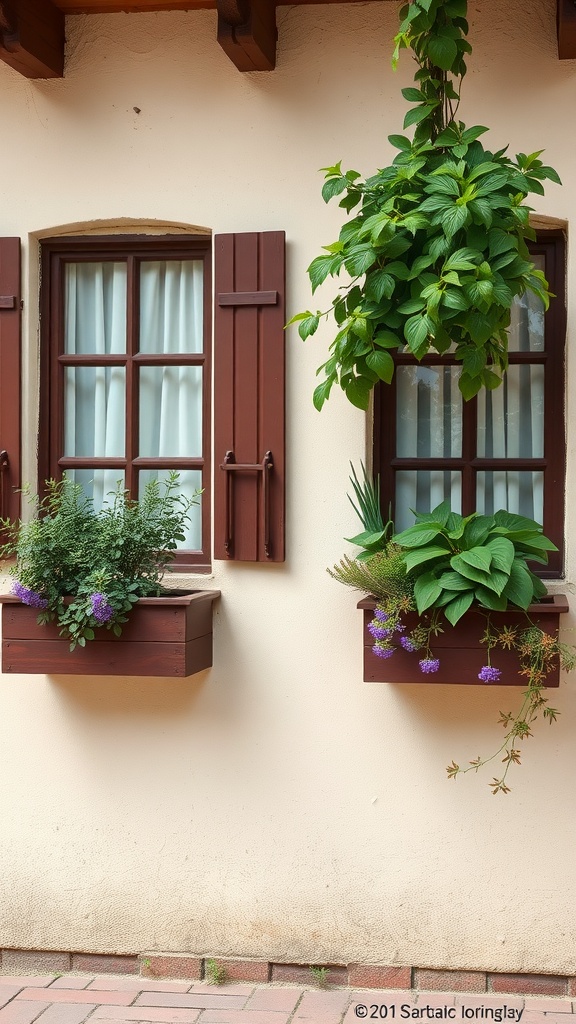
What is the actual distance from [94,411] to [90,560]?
30.8 inches

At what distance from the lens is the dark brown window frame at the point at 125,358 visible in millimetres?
3959

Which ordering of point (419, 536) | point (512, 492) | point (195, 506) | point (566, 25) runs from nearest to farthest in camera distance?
point (419, 536) → point (566, 25) → point (512, 492) → point (195, 506)

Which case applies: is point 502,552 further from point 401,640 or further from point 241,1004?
point 241,1004

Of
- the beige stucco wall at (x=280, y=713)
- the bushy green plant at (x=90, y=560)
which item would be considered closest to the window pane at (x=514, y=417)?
the beige stucco wall at (x=280, y=713)

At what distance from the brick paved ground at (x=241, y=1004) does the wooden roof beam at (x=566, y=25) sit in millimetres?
3406

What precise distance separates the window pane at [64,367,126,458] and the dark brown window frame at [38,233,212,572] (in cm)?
3

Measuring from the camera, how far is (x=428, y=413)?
388 cm

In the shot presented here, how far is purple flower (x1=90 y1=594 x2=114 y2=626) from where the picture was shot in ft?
11.2

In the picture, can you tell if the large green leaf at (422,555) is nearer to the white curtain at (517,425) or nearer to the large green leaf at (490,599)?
the large green leaf at (490,599)

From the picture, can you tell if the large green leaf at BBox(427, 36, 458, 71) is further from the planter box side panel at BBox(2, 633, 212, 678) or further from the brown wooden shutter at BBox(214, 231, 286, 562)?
the planter box side panel at BBox(2, 633, 212, 678)

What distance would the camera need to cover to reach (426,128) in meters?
3.40

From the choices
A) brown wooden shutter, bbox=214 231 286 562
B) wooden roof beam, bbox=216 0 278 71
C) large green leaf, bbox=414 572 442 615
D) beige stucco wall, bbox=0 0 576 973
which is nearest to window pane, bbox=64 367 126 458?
beige stucco wall, bbox=0 0 576 973

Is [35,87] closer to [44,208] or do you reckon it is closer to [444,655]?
[44,208]

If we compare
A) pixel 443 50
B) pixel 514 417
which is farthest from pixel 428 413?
pixel 443 50
